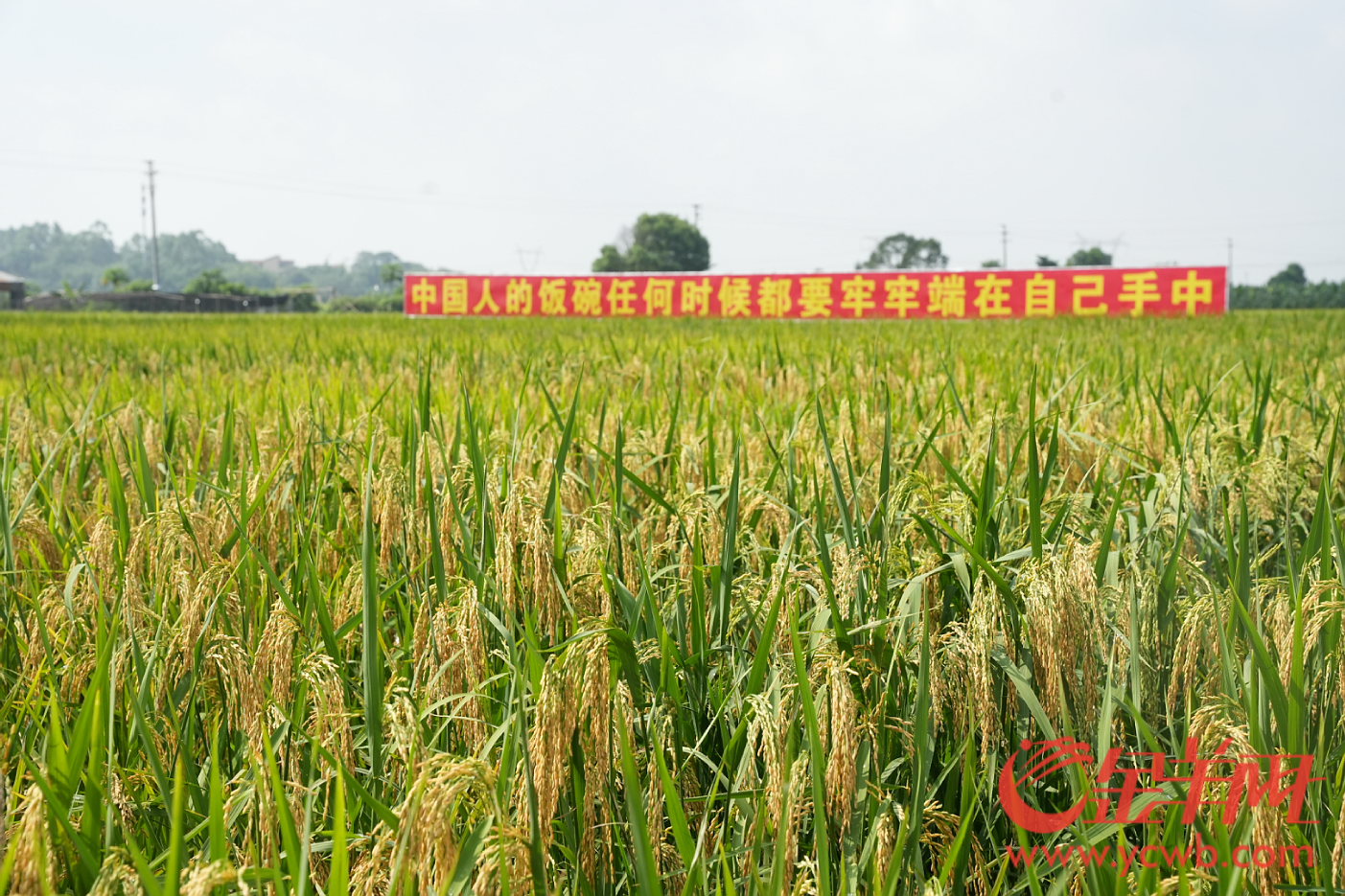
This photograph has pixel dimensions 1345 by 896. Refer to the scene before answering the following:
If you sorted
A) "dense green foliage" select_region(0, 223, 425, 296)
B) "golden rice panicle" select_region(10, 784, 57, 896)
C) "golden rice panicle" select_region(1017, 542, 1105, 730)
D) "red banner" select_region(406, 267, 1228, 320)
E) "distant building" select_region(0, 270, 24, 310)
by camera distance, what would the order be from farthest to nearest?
"dense green foliage" select_region(0, 223, 425, 296), "distant building" select_region(0, 270, 24, 310), "red banner" select_region(406, 267, 1228, 320), "golden rice panicle" select_region(1017, 542, 1105, 730), "golden rice panicle" select_region(10, 784, 57, 896)

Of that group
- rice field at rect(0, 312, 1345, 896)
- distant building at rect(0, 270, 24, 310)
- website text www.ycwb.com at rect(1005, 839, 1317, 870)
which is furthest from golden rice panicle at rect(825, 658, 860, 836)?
distant building at rect(0, 270, 24, 310)

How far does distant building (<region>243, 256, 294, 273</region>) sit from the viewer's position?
141 m

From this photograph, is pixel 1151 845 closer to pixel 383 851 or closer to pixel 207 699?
pixel 383 851

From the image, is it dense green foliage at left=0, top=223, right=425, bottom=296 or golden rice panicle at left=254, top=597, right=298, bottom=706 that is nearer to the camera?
golden rice panicle at left=254, top=597, right=298, bottom=706

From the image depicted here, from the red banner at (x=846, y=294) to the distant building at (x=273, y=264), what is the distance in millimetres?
131860

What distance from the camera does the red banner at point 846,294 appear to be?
17547 millimetres

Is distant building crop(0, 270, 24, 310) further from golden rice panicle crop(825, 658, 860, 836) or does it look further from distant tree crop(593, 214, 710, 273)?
golden rice panicle crop(825, 658, 860, 836)

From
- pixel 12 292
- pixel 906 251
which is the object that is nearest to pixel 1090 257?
pixel 906 251

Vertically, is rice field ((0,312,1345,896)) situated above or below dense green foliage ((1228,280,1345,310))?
below

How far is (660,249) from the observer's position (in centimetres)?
6350

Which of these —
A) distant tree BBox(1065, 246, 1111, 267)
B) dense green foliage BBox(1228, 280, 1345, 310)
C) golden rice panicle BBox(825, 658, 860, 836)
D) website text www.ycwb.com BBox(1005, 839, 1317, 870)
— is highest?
distant tree BBox(1065, 246, 1111, 267)

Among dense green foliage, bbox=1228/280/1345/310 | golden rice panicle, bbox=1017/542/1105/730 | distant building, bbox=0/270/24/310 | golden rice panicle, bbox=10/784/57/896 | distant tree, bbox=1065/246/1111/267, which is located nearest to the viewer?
golden rice panicle, bbox=10/784/57/896

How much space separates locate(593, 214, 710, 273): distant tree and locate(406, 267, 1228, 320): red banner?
37818mm

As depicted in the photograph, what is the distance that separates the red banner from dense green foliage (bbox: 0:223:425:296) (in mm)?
110839
